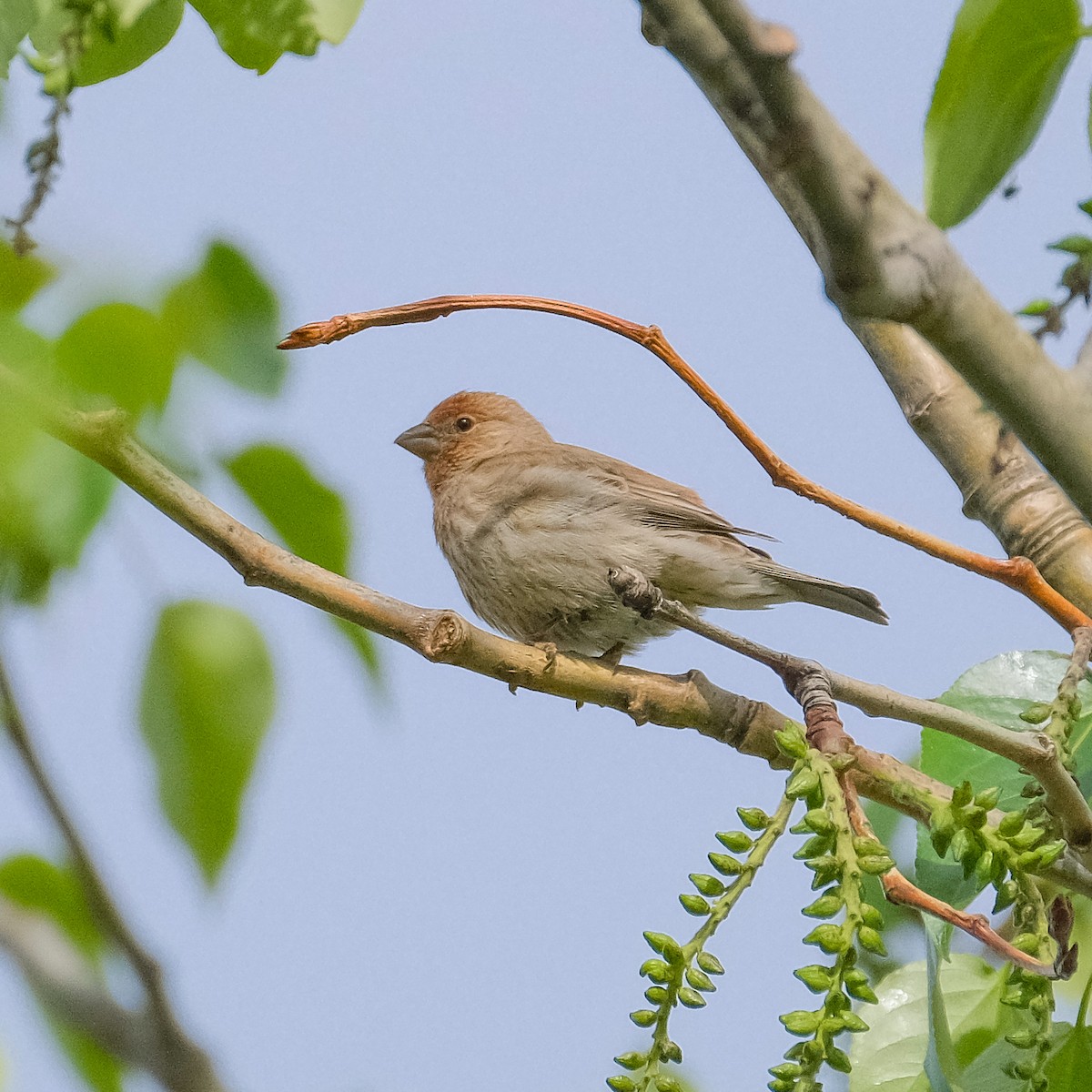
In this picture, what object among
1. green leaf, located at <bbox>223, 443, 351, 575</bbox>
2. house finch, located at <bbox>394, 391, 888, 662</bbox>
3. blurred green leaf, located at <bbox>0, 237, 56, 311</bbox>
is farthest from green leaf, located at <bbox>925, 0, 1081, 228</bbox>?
house finch, located at <bbox>394, 391, 888, 662</bbox>

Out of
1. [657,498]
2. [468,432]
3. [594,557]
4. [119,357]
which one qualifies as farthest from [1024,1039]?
[468,432]

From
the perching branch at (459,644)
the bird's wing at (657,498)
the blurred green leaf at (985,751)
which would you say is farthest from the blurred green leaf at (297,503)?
the bird's wing at (657,498)

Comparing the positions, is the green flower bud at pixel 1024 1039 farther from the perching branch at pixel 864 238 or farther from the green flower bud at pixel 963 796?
the perching branch at pixel 864 238

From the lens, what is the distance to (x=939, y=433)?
10.8 feet

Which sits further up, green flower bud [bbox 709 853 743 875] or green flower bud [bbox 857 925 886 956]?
green flower bud [bbox 709 853 743 875]

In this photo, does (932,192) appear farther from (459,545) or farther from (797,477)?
(459,545)

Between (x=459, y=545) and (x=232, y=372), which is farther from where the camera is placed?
(x=459, y=545)

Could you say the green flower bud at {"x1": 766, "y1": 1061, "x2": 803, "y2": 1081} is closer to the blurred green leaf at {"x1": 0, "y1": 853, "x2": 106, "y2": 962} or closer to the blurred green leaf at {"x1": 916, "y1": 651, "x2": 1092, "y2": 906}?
the blurred green leaf at {"x1": 916, "y1": 651, "x2": 1092, "y2": 906}

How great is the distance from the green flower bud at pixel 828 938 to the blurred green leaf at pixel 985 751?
2.46 feet

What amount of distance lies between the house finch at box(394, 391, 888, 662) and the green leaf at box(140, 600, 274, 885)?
2.34m

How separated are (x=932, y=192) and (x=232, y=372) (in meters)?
1.07

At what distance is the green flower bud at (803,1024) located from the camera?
4.86ft

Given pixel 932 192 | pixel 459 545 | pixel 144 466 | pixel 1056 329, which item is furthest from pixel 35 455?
pixel 459 545

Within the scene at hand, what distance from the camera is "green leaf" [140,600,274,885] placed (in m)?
1.88
